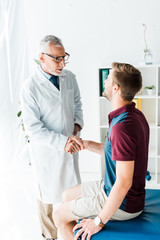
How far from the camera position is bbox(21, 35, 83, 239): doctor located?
6.02ft

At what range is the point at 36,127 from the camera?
1839 millimetres

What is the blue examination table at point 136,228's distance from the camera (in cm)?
123

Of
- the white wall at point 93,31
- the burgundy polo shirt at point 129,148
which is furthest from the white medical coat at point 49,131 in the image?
the white wall at point 93,31

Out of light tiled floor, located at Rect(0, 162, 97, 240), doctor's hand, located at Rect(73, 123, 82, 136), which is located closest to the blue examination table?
doctor's hand, located at Rect(73, 123, 82, 136)

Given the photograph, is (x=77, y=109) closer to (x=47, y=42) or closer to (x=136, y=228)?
(x=47, y=42)

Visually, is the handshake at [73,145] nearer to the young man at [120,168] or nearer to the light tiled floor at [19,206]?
the young man at [120,168]

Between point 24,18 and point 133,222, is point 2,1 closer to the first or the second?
point 24,18

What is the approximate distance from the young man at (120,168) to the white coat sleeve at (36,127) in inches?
18.6

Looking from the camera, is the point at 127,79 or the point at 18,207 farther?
the point at 18,207

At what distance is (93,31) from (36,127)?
1.72 meters

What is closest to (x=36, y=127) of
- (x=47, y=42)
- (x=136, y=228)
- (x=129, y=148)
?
(x=47, y=42)

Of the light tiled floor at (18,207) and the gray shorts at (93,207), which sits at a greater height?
the gray shorts at (93,207)

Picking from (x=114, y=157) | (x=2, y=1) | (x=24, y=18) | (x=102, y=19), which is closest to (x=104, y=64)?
(x=102, y=19)

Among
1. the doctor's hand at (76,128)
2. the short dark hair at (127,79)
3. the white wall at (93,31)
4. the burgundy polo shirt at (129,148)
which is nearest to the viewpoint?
the burgundy polo shirt at (129,148)
